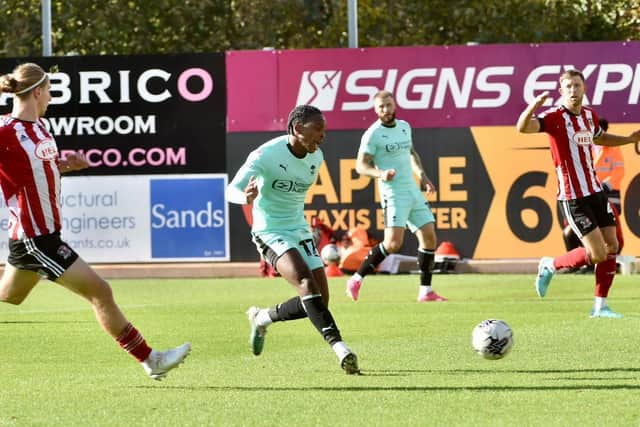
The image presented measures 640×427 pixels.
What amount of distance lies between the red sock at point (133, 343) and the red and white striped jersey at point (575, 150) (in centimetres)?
551

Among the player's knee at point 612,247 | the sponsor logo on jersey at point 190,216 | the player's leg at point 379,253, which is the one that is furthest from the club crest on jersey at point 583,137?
the sponsor logo on jersey at point 190,216

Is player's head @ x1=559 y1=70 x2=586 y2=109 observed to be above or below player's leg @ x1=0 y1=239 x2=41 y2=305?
above

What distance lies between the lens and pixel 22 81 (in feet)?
31.0

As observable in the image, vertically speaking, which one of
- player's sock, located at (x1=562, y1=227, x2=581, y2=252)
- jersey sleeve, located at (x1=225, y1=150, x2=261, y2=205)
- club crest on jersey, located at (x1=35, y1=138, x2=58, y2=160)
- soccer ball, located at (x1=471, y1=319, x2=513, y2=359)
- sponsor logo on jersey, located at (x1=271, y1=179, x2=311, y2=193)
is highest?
club crest on jersey, located at (x1=35, y1=138, x2=58, y2=160)

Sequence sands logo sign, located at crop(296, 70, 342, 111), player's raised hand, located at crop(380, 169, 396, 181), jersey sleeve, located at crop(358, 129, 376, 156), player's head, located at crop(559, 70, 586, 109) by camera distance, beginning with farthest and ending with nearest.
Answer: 1. sands logo sign, located at crop(296, 70, 342, 111)
2. jersey sleeve, located at crop(358, 129, 376, 156)
3. player's raised hand, located at crop(380, 169, 396, 181)
4. player's head, located at crop(559, 70, 586, 109)

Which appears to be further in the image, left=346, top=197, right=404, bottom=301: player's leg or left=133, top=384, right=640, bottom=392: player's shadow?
left=346, top=197, right=404, bottom=301: player's leg

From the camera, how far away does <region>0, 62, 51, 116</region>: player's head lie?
942cm

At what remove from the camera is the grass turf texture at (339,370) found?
832 cm

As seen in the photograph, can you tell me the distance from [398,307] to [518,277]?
5110 mm

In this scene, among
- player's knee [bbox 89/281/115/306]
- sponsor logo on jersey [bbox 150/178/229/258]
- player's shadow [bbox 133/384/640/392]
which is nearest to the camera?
player's shadow [bbox 133/384/640/392]

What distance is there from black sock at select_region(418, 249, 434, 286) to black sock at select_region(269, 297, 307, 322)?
239 inches

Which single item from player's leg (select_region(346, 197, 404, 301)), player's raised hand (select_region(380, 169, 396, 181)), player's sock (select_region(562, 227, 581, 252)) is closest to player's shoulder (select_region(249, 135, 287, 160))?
player's raised hand (select_region(380, 169, 396, 181))

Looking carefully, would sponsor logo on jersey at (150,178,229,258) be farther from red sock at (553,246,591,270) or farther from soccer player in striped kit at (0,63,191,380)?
soccer player in striped kit at (0,63,191,380)

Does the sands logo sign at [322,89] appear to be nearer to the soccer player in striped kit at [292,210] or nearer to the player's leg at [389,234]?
the player's leg at [389,234]
